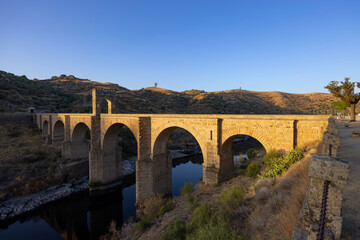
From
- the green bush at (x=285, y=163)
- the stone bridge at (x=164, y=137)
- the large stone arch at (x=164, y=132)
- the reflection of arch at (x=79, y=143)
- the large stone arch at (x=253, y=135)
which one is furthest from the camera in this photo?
the reflection of arch at (x=79, y=143)

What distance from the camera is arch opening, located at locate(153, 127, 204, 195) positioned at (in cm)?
1349

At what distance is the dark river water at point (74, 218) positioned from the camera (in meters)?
12.7

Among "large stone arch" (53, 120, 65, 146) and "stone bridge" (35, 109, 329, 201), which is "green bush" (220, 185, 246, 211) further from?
"large stone arch" (53, 120, 65, 146)

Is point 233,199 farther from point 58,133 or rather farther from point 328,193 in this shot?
point 58,133

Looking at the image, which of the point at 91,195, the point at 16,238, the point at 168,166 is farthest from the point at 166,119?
the point at 16,238

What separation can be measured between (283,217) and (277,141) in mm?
5401

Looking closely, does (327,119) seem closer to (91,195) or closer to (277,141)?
(277,141)

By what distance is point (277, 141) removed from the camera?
8031 mm

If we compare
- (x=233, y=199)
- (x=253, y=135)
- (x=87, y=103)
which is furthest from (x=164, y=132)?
(x=87, y=103)

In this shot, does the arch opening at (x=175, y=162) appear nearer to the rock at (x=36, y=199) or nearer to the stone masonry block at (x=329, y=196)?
the rock at (x=36, y=199)

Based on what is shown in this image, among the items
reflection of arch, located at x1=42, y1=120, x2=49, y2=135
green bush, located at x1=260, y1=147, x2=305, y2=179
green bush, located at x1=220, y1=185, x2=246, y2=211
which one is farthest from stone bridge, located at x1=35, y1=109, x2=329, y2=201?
reflection of arch, located at x1=42, y1=120, x2=49, y2=135

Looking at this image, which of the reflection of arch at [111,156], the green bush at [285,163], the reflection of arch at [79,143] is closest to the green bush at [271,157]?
the green bush at [285,163]

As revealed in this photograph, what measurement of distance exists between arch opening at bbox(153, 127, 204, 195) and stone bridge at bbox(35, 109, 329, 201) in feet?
0.25

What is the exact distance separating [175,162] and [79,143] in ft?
39.9
